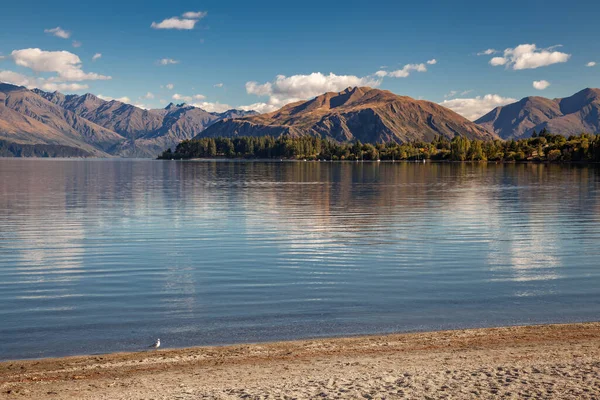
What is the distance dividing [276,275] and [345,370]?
16.5 metres

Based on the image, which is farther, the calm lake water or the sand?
the calm lake water

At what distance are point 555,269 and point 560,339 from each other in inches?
640

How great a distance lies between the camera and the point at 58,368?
17.5 metres

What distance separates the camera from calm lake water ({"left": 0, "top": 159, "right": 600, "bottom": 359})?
74.8 ft

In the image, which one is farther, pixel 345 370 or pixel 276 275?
pixel 276 275

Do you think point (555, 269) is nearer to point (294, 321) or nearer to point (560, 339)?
point (560, 339)

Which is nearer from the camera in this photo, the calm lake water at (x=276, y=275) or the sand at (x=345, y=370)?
the sand at (x=345, y=370)

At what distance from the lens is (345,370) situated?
1677 cm

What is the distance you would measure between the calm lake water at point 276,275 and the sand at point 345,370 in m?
2.00

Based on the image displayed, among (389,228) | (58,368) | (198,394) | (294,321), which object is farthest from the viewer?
(389,228)

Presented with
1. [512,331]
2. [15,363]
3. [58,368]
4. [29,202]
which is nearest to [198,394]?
[58,368]

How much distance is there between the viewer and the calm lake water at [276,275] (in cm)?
2280

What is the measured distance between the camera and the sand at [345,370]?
14.9 m

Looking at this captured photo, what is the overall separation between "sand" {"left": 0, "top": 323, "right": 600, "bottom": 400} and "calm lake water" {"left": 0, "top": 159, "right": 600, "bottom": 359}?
6.56 ft
